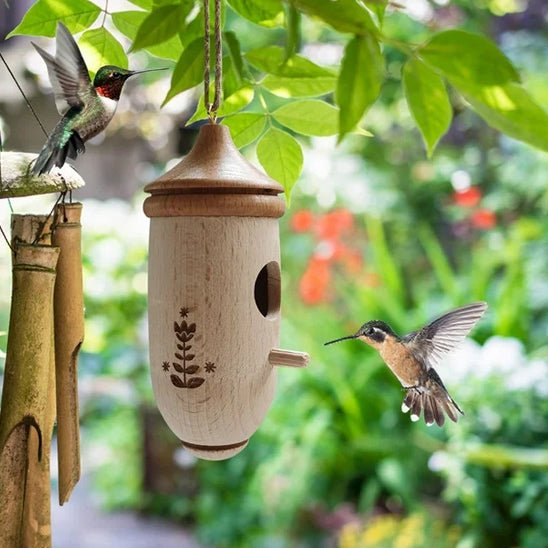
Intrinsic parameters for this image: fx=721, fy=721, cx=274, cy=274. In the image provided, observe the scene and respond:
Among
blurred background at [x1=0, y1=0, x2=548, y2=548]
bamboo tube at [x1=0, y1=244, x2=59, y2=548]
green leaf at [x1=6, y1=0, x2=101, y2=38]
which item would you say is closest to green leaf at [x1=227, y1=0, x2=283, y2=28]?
green leaf at [x1=6, y1=0, x2=101, y2=38]

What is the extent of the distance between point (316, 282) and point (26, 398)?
2426 mm

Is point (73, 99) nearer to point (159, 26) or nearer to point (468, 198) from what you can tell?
point (159, 26)

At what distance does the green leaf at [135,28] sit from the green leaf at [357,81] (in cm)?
29

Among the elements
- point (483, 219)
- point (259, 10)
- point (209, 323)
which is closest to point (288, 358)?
point (209, 323)

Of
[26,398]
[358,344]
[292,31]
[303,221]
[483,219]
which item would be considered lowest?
[26,398]

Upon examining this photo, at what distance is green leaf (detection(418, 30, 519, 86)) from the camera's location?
1.19ft

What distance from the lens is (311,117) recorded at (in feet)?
2.14

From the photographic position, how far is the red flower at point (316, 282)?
9.66ft

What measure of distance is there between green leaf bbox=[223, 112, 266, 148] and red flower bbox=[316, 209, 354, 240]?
2.36 m

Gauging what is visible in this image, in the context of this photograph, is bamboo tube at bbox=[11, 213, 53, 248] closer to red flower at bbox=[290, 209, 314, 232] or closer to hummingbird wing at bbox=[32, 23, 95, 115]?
hummingbird wing at bbox=[32, 23, 95, 115]

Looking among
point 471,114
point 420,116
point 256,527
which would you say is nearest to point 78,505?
point 256,527

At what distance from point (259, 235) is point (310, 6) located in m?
0.27

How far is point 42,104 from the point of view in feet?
12.8

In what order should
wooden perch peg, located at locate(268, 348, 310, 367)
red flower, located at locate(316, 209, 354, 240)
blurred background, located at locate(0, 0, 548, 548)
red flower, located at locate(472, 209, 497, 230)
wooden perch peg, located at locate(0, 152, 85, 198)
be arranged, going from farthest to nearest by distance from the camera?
red flower, located at locate(316, 209, 354, 240), red flower, located at locate(472, 209, 497, 230), blurred background, located at locate(0, 0, 548, 548), wooden perch peg, located at locate(268, 348, 310, 367), wooden perch peg, located at locate(0, 152, 85, 198)
